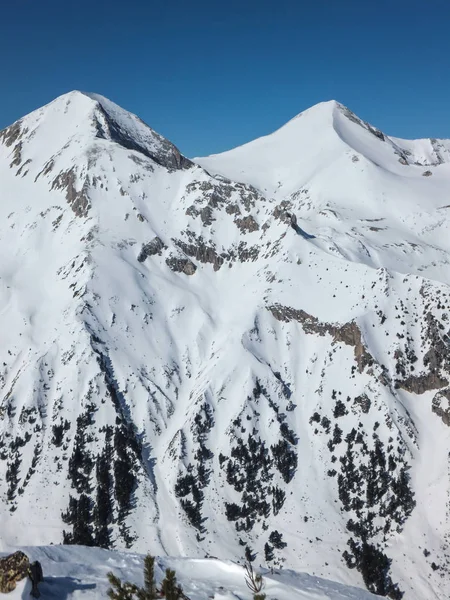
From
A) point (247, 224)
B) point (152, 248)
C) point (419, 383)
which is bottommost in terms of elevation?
point (419, 383)

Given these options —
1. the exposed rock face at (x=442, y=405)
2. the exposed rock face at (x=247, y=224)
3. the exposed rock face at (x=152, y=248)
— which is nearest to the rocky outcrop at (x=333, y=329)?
the exposed rock face at (x=442, y=405)

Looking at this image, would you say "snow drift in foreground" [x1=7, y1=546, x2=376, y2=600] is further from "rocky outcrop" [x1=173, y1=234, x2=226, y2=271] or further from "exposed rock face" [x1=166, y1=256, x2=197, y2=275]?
"rocky outcrop" [x1=173, y1=234, x2=226, y2=271]

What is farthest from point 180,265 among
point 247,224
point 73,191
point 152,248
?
point 73,191

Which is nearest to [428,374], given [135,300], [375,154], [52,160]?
[135,300]

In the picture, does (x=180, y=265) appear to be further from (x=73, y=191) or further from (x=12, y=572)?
(x=12, y=572)

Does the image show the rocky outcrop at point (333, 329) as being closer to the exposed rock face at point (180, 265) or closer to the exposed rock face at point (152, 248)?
the exposed rock face at point (180, 265)
